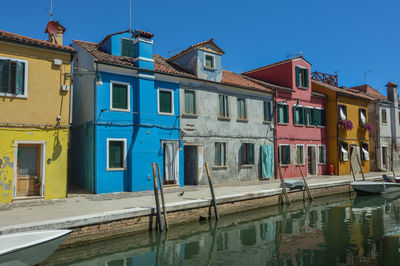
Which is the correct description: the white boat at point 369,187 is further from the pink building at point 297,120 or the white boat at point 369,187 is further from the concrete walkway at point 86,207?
the concrete walkway at point 86,207

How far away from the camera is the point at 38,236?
22.6ft

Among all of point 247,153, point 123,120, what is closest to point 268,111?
point 247,153

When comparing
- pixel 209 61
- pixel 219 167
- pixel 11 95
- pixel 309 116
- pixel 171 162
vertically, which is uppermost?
pixel 209 61

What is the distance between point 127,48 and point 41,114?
6.66 meters

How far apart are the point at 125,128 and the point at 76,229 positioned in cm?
680

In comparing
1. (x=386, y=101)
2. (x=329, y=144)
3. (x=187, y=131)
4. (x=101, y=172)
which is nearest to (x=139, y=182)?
(x=101, y=172)

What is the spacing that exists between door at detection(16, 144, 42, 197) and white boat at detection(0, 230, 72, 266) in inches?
222

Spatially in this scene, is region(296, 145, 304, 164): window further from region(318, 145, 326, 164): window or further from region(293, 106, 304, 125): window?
region(318, 145, 326, 164): window

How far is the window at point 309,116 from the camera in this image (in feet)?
75.4

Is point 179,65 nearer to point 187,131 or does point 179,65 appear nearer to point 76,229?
point 187,131

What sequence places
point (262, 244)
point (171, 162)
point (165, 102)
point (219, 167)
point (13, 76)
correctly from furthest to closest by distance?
point (219, 167) → point (165, 102) → point (171, 162) → point (13, 76) → point (262, 244)

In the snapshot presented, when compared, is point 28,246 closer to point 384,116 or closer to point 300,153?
point 300,153

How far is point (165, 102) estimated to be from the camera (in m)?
16.1

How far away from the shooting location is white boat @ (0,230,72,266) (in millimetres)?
6072
